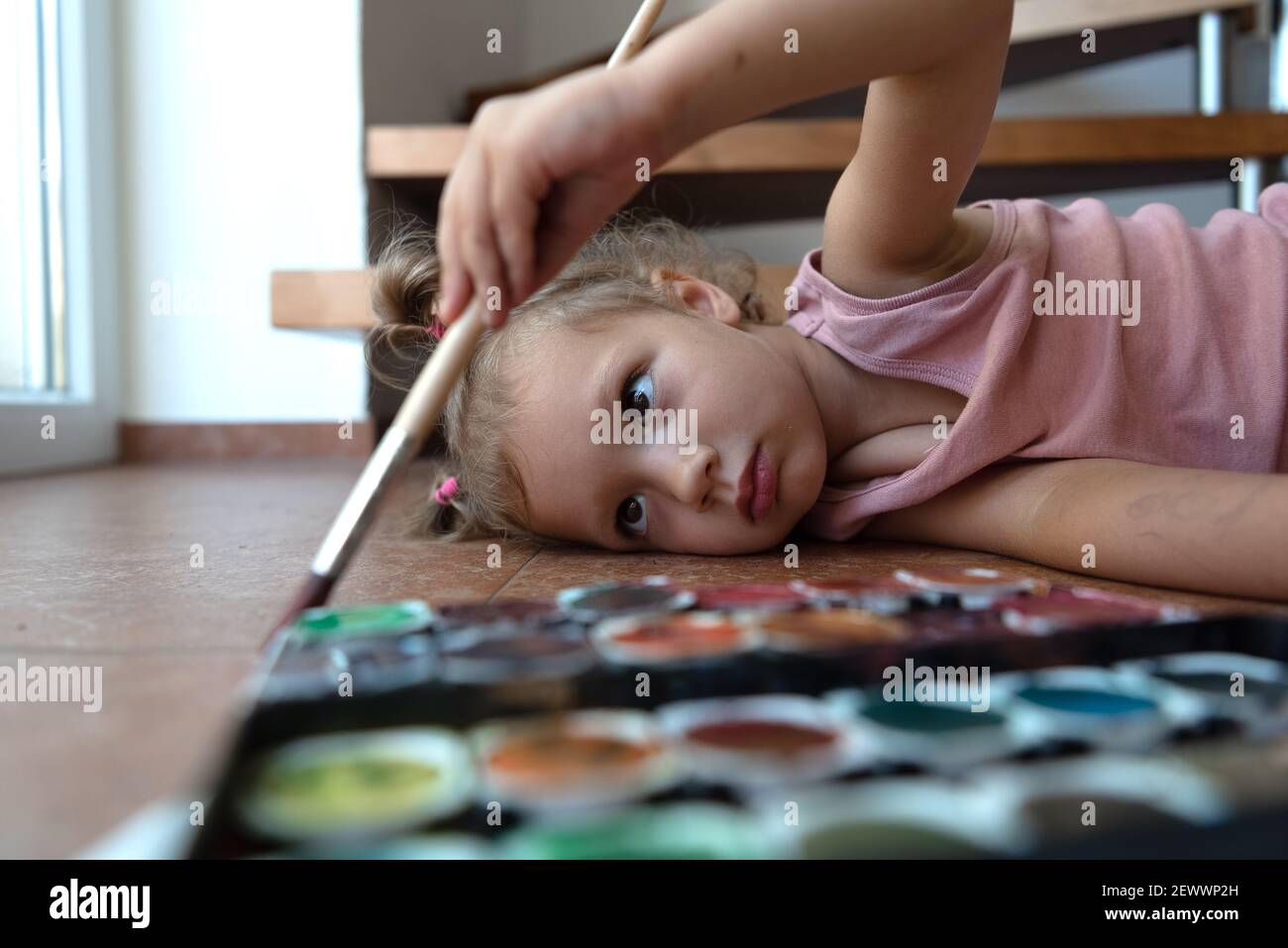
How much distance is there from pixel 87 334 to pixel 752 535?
1.61 meters

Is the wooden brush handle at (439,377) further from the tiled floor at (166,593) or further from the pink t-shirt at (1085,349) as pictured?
the pink t-shirt at (1085,349)

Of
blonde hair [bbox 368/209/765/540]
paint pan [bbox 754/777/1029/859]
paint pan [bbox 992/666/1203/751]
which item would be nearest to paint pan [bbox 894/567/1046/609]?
paint pan [bbox 992/666/1203/751]

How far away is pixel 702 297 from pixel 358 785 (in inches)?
25.8

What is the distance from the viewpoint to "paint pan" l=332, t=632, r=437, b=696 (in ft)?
1.31

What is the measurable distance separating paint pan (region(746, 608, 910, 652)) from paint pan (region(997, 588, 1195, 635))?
0.19 ft

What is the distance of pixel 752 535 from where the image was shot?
0.80 m

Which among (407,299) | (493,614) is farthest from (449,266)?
(407,299)

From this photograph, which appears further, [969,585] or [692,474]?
[692,474]

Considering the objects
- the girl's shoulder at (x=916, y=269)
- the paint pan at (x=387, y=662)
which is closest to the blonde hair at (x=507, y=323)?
the girl's shoulder at (x=916, y=269)

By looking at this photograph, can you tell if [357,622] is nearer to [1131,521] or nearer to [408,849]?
[408,849]

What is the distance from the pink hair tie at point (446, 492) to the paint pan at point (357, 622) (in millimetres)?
389

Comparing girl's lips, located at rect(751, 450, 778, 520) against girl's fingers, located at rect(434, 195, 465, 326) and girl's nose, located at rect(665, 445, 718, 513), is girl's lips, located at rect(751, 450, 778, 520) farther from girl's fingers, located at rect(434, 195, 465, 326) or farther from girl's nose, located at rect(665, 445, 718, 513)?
girl's fingers, located at rect(434, 195, 465, 326)

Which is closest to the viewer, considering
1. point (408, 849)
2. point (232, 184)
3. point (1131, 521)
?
point (408, 849)

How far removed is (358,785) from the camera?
0.32m
